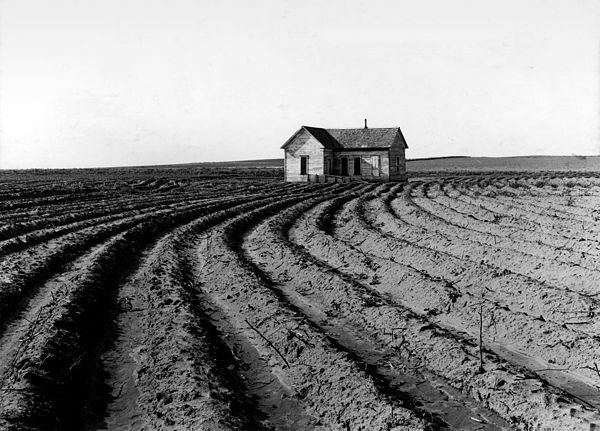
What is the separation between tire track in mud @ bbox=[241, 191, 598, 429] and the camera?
5121 mm

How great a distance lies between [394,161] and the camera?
135 feet

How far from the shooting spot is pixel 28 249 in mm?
11750

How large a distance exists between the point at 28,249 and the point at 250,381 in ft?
25.4

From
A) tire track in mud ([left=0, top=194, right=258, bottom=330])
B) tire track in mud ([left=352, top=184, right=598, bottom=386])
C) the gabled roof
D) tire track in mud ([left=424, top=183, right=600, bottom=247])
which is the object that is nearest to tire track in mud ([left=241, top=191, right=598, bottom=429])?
tire track in mud ([left=352, top=184, right=598, bottom=386])

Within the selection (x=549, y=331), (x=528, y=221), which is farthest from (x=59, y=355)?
(x=528, y=221)

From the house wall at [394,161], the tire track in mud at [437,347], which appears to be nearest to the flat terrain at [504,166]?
the house wall at [394,161]

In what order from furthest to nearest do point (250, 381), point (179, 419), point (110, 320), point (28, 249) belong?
1. point (28, 249)
2. point (110, 320)
3. point (250, 381)
4. point (179, 419)

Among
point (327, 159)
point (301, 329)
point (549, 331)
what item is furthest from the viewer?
point (327, 159)

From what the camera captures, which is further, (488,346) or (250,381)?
(488,346)

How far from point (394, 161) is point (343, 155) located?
12.0 ft

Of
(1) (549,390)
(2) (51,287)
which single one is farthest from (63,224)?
(1) (549,390)

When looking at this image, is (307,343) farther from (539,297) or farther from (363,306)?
(539,297)

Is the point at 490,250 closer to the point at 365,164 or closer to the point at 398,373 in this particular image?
the point at 398,373

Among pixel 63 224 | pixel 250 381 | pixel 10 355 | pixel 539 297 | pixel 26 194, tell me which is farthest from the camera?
pixel 26 194
